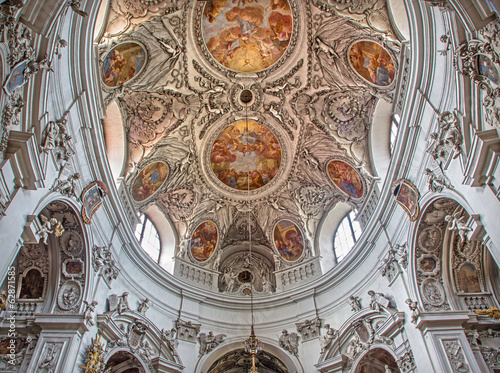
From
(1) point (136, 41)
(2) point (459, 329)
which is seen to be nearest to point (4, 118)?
(1) point (136, 41)

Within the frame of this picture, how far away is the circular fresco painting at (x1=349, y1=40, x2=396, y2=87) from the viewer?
1121 centimetres

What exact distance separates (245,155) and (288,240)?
4.42 metres

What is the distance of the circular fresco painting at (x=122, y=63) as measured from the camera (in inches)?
442

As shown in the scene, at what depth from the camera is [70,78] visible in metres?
8.88

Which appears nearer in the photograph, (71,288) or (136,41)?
(71,288)

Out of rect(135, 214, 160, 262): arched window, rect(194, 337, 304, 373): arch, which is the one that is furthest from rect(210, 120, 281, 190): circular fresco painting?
rect(194, 337, 304, 373): arch

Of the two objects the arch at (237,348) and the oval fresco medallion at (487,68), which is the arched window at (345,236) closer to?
the arch at (237,348)

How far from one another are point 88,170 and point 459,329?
34.0 ft

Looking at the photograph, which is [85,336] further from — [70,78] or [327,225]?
[327,225]

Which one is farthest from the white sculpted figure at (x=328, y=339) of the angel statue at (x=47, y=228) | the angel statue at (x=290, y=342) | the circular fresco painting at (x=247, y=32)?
the circular fresco painting at (x=247, y=32)

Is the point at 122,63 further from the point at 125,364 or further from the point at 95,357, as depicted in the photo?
the point at 125,364

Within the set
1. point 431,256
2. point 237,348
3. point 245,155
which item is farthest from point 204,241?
point 431,256

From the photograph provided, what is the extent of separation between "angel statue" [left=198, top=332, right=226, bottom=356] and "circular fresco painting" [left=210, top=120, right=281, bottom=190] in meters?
6.58

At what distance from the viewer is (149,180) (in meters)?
14.2
